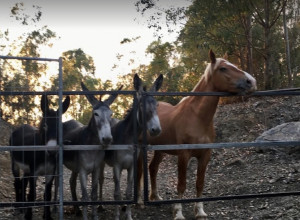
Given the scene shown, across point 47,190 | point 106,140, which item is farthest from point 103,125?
point 47,190

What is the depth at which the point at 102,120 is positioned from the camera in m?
5.73

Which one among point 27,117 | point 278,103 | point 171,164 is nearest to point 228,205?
point 27,117

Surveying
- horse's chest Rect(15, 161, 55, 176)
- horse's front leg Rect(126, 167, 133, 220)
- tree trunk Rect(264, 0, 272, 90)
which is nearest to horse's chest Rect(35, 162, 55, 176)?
horse's chest Rect(15, 161, 55, 176)

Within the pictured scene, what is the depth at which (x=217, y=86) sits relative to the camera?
624 cm

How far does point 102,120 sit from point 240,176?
4.98 m

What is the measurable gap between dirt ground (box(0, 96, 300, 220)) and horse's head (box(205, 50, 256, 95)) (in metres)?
2.03

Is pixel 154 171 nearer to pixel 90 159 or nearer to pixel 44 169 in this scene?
pixel 90 159

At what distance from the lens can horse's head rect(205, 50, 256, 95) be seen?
5.80m

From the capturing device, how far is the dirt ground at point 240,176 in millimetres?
6805

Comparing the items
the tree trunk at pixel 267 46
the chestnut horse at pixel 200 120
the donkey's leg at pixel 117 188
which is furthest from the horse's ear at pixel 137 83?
the tree trunk at pixel 267 46

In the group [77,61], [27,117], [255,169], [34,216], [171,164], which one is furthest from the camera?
[77,61]

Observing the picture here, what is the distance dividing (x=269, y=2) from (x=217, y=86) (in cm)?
1425

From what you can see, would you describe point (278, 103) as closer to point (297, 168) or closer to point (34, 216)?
point (297, 168)

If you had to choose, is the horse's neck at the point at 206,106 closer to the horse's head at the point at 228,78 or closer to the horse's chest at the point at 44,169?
the horse's head at the point at 228,78
